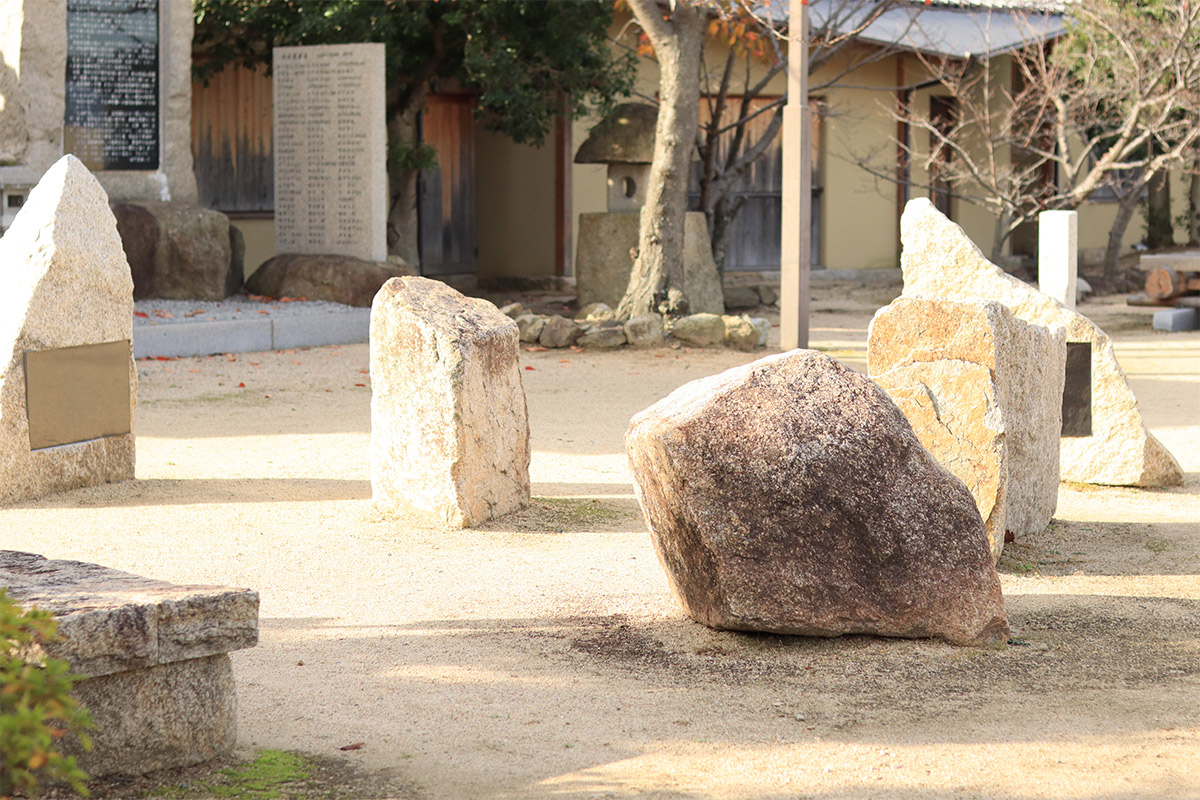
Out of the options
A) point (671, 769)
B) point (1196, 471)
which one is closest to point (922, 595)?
point (671, 769)

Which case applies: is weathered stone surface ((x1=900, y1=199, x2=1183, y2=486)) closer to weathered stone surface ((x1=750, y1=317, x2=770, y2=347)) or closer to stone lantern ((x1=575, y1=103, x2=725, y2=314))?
weathered stone surface ((x1=750, y1=317, x2=770, y2=347))

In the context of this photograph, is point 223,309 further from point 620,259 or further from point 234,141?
point 620,259

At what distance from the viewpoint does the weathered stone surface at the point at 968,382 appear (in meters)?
4.67

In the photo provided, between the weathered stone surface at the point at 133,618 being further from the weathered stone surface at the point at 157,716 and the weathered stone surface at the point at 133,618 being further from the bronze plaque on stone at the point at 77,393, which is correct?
the bronze plaque on stone at the point at 77,393

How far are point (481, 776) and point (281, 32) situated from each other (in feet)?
36.2

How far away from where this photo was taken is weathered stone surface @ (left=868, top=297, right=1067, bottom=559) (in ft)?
15.3

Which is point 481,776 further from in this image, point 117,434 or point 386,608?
point 117,434

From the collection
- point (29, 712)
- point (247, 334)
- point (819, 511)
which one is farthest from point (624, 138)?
point (29, 712)

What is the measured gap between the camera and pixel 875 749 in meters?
3.07

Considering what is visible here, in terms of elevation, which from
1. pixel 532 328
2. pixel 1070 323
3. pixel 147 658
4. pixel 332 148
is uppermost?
pixel 332 148

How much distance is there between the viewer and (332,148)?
12.3 metres

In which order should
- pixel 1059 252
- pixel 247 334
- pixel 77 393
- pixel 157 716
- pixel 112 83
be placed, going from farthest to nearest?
pixel 112 83
pixel 247 334
pixel 1059 252
pixel 77 393
pixel 157 716

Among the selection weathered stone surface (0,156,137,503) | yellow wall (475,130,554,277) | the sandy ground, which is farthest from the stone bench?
yellow wall (475,130,554,277)

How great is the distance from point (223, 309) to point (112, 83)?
7.11ft
